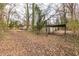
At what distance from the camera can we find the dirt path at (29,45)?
5.60ft

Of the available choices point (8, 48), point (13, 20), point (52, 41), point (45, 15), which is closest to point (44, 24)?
point (45, 15)

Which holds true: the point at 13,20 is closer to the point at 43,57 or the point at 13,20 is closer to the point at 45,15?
the point at 45,15

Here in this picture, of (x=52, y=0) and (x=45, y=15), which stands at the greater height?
(x=52, y=0)

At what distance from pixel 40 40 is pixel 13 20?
365 millimetres

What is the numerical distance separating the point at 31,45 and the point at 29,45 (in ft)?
0.07

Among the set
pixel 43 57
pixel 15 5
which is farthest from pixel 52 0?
pixel 43 57

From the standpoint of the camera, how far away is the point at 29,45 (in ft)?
5.63

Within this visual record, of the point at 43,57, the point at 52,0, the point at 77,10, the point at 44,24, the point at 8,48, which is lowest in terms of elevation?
the point at 43,57

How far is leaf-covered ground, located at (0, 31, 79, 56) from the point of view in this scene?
171cm

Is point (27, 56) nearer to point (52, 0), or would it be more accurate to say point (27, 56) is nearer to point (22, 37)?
point (22, 37)

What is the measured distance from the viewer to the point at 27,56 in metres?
1.71

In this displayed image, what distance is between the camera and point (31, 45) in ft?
5.64

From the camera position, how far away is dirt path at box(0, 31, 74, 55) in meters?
1.71

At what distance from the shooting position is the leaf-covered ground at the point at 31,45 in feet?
5.60
